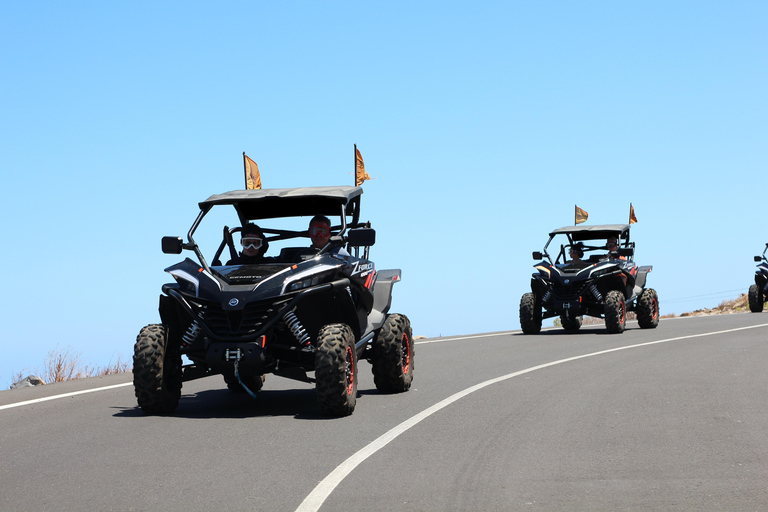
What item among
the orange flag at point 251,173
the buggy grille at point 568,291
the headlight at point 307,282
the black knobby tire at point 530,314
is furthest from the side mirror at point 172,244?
the black knobby tire at point 530,314

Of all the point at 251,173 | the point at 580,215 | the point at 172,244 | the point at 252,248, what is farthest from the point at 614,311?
the point at 172,244

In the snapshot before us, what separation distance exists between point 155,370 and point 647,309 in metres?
16.9

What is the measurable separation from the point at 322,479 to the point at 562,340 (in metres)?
14.5

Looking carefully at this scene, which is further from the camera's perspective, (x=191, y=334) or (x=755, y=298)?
(x=755, y=298)

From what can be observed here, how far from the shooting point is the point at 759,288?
33031 mm

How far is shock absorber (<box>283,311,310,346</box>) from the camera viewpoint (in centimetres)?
902

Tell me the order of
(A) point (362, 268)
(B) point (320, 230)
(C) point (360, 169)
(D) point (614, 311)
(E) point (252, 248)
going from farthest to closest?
(D) point (614, 311), (C) point (360, 169), (B) point (320, 230), (A) point (362, 268), (E) point (252, 248)

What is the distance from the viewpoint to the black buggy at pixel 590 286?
70.8ft

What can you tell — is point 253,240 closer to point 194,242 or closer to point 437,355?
point 194,242

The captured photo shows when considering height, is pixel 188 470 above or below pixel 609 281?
below

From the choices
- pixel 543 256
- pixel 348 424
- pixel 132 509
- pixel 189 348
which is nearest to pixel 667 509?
pixel 132 509

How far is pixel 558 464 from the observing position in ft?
22.2

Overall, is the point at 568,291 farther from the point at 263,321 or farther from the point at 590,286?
the point at 263,321

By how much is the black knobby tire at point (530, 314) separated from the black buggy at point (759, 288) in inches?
548
